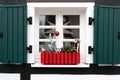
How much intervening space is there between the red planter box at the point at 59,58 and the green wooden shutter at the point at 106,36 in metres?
0.36

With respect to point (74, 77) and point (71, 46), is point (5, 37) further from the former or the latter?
point (74, 77)

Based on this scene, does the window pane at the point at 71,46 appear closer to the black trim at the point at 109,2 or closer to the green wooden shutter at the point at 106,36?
the green wooden shutter at the point at 106,36

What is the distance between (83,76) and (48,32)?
1011mm

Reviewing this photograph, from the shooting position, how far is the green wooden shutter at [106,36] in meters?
5.25

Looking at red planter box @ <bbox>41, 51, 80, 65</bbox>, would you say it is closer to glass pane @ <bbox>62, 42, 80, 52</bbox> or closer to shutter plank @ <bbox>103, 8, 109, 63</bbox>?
glass pane @ <bbox>62, 42, 80, 52</bbox>

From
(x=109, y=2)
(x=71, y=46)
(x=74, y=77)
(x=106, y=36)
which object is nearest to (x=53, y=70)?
(x=74, y=77)

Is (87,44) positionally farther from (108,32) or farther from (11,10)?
(11,10)

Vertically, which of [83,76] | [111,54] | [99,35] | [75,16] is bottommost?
[83,76]

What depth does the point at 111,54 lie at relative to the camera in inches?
207

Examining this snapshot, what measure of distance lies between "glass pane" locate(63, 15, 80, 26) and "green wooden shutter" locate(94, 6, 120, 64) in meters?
0.46

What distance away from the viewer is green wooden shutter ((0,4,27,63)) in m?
5.25

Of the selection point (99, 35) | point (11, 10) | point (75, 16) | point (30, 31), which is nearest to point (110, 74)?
point (99, 35)

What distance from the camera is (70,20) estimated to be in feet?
18.5

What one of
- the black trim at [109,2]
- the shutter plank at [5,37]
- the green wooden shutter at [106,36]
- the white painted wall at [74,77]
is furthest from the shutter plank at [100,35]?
the shutter plank at [5,37]
